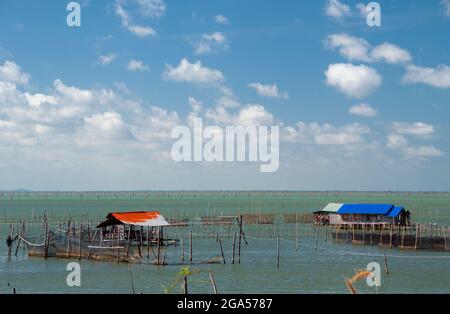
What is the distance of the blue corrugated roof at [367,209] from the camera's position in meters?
44.5

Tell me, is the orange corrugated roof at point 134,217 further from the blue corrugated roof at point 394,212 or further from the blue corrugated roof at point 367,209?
the blue corrugated roof at point 394,212

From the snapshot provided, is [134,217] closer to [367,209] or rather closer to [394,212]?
[367,209]

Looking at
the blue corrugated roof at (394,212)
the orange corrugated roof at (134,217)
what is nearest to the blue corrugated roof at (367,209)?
the blue corrugated roof at (394,212)

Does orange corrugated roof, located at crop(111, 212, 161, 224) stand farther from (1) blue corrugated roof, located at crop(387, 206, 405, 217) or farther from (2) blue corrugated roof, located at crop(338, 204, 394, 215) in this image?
(1) blue corrugated roof, located at crop(387, 206, 405, 217)

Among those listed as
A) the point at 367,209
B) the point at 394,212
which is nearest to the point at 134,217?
the point at 367,209

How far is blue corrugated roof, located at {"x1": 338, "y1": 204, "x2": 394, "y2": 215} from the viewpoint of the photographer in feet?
146

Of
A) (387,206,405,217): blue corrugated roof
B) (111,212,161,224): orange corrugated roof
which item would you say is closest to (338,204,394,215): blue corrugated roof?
(387,206,405,217): blue corrugated roof

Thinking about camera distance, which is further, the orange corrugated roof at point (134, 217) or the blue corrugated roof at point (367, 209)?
the blue corrugated roof at point (367, 209)

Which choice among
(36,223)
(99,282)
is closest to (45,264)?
(99,282)

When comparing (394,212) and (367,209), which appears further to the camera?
(367,209)

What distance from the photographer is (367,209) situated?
4562cm

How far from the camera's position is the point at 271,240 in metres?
39.4

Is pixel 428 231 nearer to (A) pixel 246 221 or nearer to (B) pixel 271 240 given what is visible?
(B) pixel 271 240

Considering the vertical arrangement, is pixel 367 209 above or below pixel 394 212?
above
